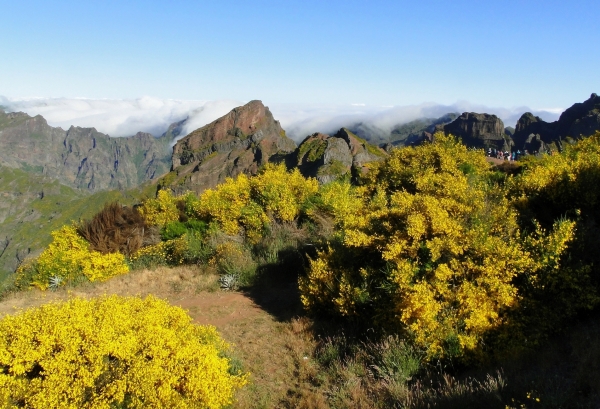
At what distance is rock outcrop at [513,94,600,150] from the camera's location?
7136 centimetres

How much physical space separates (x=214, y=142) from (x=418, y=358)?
91308mm

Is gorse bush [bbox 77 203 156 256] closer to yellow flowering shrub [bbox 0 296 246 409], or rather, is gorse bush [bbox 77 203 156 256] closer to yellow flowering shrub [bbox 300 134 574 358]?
yellow flowering shrub [bbox 300 134 574 358]

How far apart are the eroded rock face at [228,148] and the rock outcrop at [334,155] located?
27.7m

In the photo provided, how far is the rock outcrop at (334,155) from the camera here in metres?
38.9

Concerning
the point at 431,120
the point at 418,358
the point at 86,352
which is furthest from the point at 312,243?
the point at 431,120

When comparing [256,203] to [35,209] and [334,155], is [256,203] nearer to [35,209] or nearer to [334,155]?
[334,155]

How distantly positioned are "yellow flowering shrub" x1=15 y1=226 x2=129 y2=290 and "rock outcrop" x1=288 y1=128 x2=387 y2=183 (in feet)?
78.7

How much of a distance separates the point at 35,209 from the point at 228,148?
12406cm

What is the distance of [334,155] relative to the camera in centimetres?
4194

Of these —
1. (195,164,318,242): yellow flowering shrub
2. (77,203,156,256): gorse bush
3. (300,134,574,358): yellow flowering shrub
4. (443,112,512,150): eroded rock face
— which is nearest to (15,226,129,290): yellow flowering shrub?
(77,203,156,256): gorse bush

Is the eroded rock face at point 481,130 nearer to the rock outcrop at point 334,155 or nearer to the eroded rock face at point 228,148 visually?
the eroded rock face at point 228,148

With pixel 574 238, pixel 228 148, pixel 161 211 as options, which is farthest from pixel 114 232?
pixel 228 148

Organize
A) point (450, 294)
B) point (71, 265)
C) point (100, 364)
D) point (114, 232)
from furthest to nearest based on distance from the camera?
point (114, 232), point (71, 265), point (450, 294), point (100, 364)

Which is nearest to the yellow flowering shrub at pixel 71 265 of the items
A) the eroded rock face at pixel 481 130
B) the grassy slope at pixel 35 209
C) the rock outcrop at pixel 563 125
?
the rock outcrop at pixel 563 125
